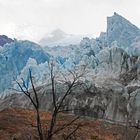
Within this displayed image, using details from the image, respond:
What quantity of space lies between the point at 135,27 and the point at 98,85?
2256 inches

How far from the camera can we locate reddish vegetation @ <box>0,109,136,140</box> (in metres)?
42.6

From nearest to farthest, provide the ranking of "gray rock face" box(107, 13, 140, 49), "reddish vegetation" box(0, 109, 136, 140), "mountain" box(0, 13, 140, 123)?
"reddish vegetation" box(0, 109, 136, 140), "mountain" box(0, 13, 140, 123), "gray rock face" box(107, 13, 140, 49)

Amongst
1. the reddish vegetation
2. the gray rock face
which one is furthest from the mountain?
the reddish vegetation

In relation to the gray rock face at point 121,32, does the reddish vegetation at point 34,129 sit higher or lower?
lower

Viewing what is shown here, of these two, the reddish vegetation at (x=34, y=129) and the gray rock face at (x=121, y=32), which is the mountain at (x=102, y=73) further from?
the reddish vegetation at (x=34, y=129)

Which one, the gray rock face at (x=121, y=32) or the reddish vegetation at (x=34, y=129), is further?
the gray rock face at (x=121, y=32)

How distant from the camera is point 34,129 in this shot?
43219 millimetres

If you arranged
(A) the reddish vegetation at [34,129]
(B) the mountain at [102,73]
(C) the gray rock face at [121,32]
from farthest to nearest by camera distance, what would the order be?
(C) the gray rock face at [121,32] → (B) the mountain at [102,73] → (A) the reddish vegetation at [34,129]

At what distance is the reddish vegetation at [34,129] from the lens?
140 feet

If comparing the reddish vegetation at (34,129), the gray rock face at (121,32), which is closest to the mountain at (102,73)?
the gray rock face at (121,32)

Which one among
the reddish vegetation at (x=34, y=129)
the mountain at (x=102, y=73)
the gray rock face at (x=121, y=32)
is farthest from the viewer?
the gray rock face at (x=121, y=32)

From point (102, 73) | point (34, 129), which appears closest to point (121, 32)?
point (102, 73)

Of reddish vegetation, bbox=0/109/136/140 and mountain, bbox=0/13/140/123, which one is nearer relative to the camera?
reddish vegetation, bbox=0/109/136/140

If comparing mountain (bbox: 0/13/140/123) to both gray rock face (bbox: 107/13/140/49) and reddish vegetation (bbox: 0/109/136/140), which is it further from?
reddish vegetation (bbox: 0/109/136/140)
